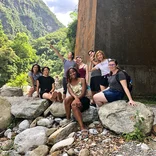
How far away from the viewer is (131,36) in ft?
27.9

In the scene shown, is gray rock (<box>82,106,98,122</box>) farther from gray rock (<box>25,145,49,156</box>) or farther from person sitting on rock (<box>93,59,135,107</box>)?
gray rock (<box>25,145,49,156</box>)

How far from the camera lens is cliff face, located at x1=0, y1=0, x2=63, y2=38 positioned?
106m

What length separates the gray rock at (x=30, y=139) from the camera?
193 inches

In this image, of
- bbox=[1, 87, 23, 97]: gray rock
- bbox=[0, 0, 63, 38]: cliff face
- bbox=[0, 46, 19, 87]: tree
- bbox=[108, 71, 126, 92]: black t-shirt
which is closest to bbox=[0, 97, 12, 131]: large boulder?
bbox=[108, 71, 126, 92]: black t-shirt

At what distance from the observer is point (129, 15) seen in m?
8.52

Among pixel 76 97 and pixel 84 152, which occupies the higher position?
pixel 76 97

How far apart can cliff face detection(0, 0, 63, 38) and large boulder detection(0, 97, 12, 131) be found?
88.2 m

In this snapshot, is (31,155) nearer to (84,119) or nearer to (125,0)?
(84,119)

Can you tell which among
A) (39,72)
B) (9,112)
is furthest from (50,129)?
(39,72)

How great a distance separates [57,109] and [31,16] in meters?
124

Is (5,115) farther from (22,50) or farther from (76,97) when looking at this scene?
(22,50)

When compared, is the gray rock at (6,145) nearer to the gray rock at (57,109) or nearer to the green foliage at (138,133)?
the gray rock at (57,109)

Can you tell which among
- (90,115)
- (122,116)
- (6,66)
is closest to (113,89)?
(122,116)

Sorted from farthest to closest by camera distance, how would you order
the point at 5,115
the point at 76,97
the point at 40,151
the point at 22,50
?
the point at 22,50 → the point at 5,115 → the point at 76,97 → the point at 40,151
